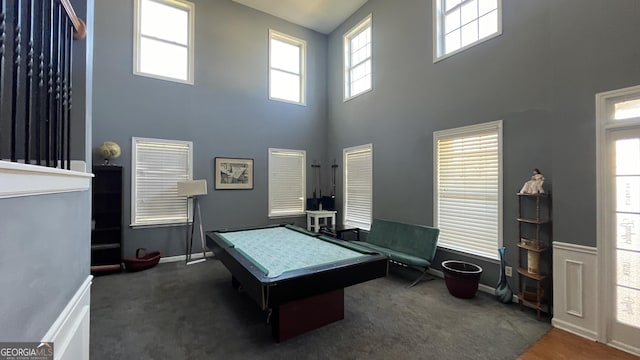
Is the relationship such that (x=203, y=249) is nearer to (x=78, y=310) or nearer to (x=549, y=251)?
(x=78, y=310)

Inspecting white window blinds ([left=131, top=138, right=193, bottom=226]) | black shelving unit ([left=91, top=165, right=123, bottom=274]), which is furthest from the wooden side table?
black shelving unit ([left=91, top=165, right=123, bottom=274])

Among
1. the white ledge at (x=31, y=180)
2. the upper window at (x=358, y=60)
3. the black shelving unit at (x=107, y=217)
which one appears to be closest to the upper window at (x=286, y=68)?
the upper window at (x=358, y=60)

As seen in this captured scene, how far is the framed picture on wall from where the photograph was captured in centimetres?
551

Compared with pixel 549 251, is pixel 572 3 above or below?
above

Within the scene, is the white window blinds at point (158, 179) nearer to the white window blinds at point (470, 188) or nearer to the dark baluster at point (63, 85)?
the dark baluster at point (63, 85)

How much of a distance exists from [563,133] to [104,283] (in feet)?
20.3

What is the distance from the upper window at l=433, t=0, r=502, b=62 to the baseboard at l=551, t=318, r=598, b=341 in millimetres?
3484

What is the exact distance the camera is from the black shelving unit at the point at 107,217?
14.5ft

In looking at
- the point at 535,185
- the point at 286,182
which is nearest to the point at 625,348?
the point at 535,185

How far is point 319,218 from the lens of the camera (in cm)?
614

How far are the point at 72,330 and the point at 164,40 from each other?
539cm

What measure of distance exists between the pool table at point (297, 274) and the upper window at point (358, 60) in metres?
3.94

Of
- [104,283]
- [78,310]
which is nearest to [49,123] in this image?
[78,310]

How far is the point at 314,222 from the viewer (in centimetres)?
615
